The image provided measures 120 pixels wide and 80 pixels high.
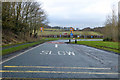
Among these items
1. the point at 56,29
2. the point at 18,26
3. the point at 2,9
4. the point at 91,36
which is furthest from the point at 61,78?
the point at 56,29

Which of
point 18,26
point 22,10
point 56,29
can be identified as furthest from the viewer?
point 56,29

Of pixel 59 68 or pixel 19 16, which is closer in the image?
pixel 59 68

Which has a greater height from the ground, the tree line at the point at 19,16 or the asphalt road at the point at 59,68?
the tree line at the point at 19,16

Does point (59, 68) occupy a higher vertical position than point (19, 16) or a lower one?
lower

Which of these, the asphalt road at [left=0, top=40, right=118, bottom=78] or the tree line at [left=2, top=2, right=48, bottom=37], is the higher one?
the tree line at [left=2, top=2, right=48, bottom=37]

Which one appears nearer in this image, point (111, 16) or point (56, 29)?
point (111, 16)

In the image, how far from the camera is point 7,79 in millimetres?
5016

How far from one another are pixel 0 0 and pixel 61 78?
2049 cm

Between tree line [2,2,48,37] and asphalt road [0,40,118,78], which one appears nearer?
asphalt road [0,40,118,78]

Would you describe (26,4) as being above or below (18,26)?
above

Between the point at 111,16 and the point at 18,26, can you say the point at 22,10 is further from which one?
the point at 111,16

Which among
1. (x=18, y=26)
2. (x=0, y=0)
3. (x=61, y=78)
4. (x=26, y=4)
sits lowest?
(x=61, y=78)

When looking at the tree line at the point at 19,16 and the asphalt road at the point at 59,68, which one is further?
the tree line at the point at 19,16

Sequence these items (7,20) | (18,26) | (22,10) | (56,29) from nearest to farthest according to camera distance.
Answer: (7,20)
(18,26)
(22,10)
(56,29)
